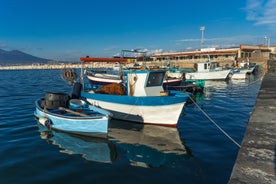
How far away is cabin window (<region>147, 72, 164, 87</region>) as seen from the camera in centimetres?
1277

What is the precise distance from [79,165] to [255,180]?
6.14 meters

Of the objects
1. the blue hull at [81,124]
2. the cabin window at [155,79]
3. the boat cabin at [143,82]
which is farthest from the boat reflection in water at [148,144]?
the cabin window at [155,79]

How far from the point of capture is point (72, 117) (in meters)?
10.0

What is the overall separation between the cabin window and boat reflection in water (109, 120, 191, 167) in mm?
2677

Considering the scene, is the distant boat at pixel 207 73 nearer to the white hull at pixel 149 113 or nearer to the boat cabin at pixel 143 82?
the boat cabin at pixel 143 82

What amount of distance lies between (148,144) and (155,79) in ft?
16.0

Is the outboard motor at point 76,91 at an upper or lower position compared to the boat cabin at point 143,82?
lower

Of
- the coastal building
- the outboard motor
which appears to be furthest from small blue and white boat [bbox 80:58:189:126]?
the coastal building

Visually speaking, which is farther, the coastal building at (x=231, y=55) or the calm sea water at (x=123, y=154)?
the coastal building at (x=231, y=55)

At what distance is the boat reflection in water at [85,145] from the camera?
8.28 metres

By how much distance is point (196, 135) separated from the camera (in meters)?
10.6

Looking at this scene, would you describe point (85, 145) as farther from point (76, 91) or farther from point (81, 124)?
point (76, 91)

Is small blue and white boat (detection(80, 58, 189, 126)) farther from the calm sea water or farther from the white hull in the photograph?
the calm sea water

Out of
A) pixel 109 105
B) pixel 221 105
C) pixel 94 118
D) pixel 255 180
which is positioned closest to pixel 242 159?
pixel 255 180
